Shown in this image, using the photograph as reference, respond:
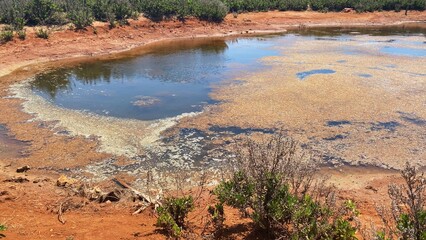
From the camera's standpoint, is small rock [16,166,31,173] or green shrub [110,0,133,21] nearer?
small rock [16,166,31,173]

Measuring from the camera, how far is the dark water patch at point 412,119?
37.6ft

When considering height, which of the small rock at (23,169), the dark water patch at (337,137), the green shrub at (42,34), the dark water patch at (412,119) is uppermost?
the green shrub at (42,34)

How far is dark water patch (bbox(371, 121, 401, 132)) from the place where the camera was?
36.6 ft

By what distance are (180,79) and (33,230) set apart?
12.3 m

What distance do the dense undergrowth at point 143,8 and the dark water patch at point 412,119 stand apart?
21041 millimetres

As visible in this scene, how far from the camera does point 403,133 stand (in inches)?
425

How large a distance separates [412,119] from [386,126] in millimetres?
1145

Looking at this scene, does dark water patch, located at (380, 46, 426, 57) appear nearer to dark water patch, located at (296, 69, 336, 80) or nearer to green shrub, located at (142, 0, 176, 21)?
dark water patch, located at (296, 69, 336, 80)

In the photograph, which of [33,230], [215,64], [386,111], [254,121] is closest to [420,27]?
[215,64]

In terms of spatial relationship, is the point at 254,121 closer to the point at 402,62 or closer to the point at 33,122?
the point at 33,122

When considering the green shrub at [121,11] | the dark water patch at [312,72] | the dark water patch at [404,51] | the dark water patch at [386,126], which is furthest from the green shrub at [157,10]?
the dark water patch at [386,126]

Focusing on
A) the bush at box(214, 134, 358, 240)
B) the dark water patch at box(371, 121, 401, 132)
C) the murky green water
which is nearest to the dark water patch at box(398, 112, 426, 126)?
the dark water patch at box(371, 121, 401, 132)

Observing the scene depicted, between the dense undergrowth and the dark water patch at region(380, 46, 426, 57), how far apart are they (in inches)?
576

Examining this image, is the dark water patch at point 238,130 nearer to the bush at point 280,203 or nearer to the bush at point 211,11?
the bush at point 280,203
